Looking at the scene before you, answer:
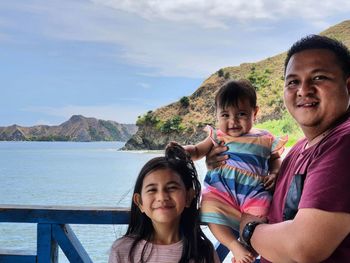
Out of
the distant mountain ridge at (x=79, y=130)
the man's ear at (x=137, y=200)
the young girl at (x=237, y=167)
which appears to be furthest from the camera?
the distant mountain ridge at (x=79, y=130)

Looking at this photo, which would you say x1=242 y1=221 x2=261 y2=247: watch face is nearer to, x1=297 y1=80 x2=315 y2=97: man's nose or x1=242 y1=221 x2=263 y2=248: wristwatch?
x1=242 y1=221 x2=263 y2=248: wristwatch

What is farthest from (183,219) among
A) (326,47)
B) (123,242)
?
(326,47)

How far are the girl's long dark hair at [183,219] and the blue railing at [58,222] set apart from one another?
0.23ft

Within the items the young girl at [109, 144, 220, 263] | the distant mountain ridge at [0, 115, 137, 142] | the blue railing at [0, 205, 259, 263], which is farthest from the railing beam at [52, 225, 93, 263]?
the distant mountain ridge at [0, 115, 137, 142]

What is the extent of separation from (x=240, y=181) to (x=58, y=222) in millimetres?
658

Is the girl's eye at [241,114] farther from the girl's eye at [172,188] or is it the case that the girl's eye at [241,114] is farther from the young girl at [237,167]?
the girl's eye at [172,188]

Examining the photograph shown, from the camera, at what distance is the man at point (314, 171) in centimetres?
110

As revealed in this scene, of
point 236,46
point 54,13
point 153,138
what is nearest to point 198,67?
point 236,46

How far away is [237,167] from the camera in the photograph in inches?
67.3

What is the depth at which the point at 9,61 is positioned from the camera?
82812 mm

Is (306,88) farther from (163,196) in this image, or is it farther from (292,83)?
(163,196)

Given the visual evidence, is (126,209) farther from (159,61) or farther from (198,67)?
(198,67)

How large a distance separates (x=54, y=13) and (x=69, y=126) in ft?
46.9

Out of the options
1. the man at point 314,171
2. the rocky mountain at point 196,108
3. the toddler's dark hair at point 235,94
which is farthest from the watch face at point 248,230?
the rocky mountain at point 196,108
